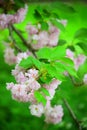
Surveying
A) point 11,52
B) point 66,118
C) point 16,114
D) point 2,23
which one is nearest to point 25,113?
point 16,114

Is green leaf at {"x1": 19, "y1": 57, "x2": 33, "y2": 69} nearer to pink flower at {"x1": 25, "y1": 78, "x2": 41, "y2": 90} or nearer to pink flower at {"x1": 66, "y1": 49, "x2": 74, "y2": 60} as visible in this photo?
pink flower at {"x1": 25, "y1": 78, "x2": 41, "y2": 90}

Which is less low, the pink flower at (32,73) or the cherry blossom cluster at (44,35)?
the cherry blossom cluster at (44,35)

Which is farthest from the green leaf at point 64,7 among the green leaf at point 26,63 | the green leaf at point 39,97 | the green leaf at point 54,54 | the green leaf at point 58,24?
the green leaf at point 39,97

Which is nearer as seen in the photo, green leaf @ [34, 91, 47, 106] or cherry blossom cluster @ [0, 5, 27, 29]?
green leaf @ [34, 91, 47, 106]

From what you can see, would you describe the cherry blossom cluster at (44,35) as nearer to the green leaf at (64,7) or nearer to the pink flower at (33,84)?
the green leaf at (64,7)

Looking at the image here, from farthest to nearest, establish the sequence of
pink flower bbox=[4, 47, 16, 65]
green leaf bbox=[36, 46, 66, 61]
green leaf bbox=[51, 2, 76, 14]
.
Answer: pink flower bbox=[4, 47, 16, 65], green leaf bbox=[51, 2, 76, 14], green leaf bbox=[36, 46, 66, 61]

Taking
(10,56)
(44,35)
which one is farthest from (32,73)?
(10,56)

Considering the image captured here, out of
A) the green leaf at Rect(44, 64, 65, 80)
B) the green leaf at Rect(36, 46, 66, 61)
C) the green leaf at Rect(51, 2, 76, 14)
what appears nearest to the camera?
the green leaf at Rect(44, 64, 65, 80)

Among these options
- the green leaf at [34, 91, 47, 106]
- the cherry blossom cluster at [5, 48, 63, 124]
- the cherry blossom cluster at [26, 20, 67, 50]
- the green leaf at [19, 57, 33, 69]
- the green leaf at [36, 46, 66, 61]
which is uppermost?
the cherry blossom cluster at [26, 20, 67, 50]

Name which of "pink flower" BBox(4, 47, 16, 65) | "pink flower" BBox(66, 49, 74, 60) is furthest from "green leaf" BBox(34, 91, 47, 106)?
"pink flower" BBox(4, 47, 16, 65)
